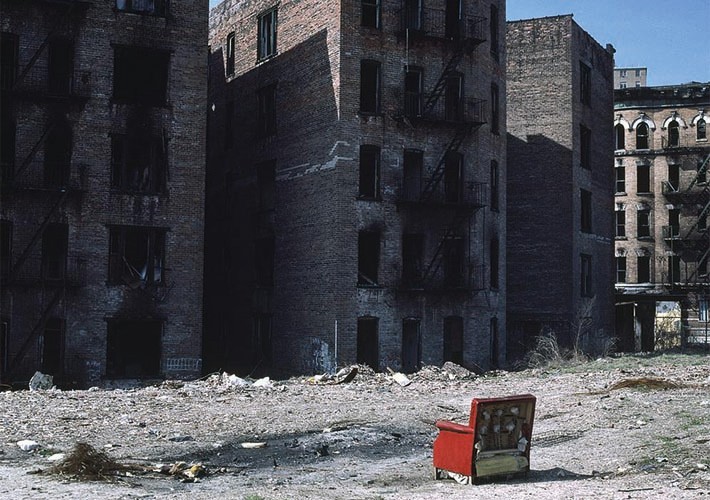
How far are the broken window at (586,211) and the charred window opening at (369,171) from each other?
1430 centimetres

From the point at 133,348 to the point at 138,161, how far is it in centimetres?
630

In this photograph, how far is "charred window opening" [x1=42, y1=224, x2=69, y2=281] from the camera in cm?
2975

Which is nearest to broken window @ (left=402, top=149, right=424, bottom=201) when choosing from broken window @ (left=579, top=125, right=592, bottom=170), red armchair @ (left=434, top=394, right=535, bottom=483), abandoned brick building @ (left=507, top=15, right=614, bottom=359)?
abandoned brick building @ (left=507, top=15, right=614, bottom=359)

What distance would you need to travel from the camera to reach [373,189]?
1319 inches

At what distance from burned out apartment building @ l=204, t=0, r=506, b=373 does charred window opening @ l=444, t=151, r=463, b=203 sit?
5 cm

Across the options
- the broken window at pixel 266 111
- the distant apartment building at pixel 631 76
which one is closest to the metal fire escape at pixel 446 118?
the broken window at pixel 266 111

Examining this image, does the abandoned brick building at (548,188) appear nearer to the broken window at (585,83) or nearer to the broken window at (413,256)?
the broken window at (585,83)

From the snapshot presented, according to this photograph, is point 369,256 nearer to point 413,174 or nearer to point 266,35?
point 413,174

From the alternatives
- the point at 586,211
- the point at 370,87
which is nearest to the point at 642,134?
the point at 586,211

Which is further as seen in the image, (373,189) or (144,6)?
(373,189)

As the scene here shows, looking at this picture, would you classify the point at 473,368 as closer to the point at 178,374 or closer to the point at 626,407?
the point at 178,374

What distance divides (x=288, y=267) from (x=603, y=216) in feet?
63.0

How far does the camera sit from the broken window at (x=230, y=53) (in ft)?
135

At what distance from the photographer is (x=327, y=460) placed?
15852 mm
